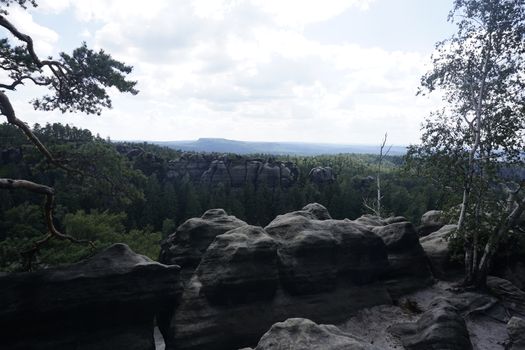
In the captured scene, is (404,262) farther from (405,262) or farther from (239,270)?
(239,270)

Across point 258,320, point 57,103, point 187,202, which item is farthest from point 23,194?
point 258,320

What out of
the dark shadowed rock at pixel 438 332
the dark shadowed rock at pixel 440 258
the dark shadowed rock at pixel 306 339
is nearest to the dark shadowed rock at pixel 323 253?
the dark shadowed rock at pixel 438 332

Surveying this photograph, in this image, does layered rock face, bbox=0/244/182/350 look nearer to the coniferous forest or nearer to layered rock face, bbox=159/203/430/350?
layered rock face, bbox=159/203/430/350

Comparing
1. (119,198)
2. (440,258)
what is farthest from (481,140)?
(119,198)

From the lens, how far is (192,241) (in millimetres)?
23609

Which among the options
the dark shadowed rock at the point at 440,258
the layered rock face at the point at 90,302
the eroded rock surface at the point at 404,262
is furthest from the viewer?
the dark shadowed rock at the point at 440,258

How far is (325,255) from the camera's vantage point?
20578 mm

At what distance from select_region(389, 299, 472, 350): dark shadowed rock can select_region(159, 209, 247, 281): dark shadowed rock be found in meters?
11.3

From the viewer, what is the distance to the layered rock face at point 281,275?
55.7 ft

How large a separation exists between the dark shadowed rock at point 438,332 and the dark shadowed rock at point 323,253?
14.6 feet

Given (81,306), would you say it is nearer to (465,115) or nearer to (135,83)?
(135,83)

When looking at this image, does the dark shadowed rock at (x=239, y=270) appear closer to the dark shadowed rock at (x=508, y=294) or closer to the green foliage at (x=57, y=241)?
the green foliage at (x=57, y=241)

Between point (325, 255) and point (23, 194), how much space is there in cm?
5841

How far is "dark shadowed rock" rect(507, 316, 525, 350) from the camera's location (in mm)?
15283
